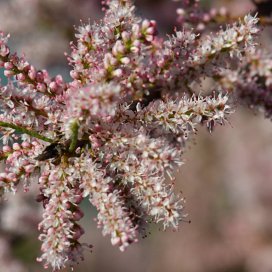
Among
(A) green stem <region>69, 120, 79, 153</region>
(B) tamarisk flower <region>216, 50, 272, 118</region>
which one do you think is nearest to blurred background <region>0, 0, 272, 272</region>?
(B) tamarisk flower <region>216, 50, 272, 118</region>

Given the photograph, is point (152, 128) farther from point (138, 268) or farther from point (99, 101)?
point (138, 268)

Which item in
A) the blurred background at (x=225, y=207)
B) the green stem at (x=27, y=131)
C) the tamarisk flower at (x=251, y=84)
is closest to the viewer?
the green stem at (x=27, y=131)

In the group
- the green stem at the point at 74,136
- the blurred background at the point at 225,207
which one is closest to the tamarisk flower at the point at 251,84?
the green stem at the point at 74,136

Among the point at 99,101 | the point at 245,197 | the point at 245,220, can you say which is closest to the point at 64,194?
the point at 99,101

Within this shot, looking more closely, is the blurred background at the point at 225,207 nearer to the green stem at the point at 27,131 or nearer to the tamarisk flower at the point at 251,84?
the tamarisk flower at the point at 251,84

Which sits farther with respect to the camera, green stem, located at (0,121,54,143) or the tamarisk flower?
the tamarisk flower

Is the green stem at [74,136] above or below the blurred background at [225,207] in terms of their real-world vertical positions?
below

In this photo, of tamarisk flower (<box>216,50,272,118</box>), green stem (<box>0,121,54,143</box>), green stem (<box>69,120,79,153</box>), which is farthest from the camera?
tamarisk flower (<box>216,50,272,118</box>)

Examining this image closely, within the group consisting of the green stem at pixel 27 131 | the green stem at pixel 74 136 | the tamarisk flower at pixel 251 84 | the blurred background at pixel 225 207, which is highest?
the blurred background at pixel 225 207

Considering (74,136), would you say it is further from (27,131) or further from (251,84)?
(251,84)

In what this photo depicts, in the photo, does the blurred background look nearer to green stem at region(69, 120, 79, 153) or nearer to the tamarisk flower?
the tamarisk flower

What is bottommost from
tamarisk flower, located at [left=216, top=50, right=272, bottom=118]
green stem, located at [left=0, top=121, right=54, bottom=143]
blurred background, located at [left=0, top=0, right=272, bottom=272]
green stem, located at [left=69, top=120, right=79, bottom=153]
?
green stem, located at [left=69, top=120, right=79, bottom=153]

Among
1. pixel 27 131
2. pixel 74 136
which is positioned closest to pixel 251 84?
pixel 74 136

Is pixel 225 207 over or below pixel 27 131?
over
